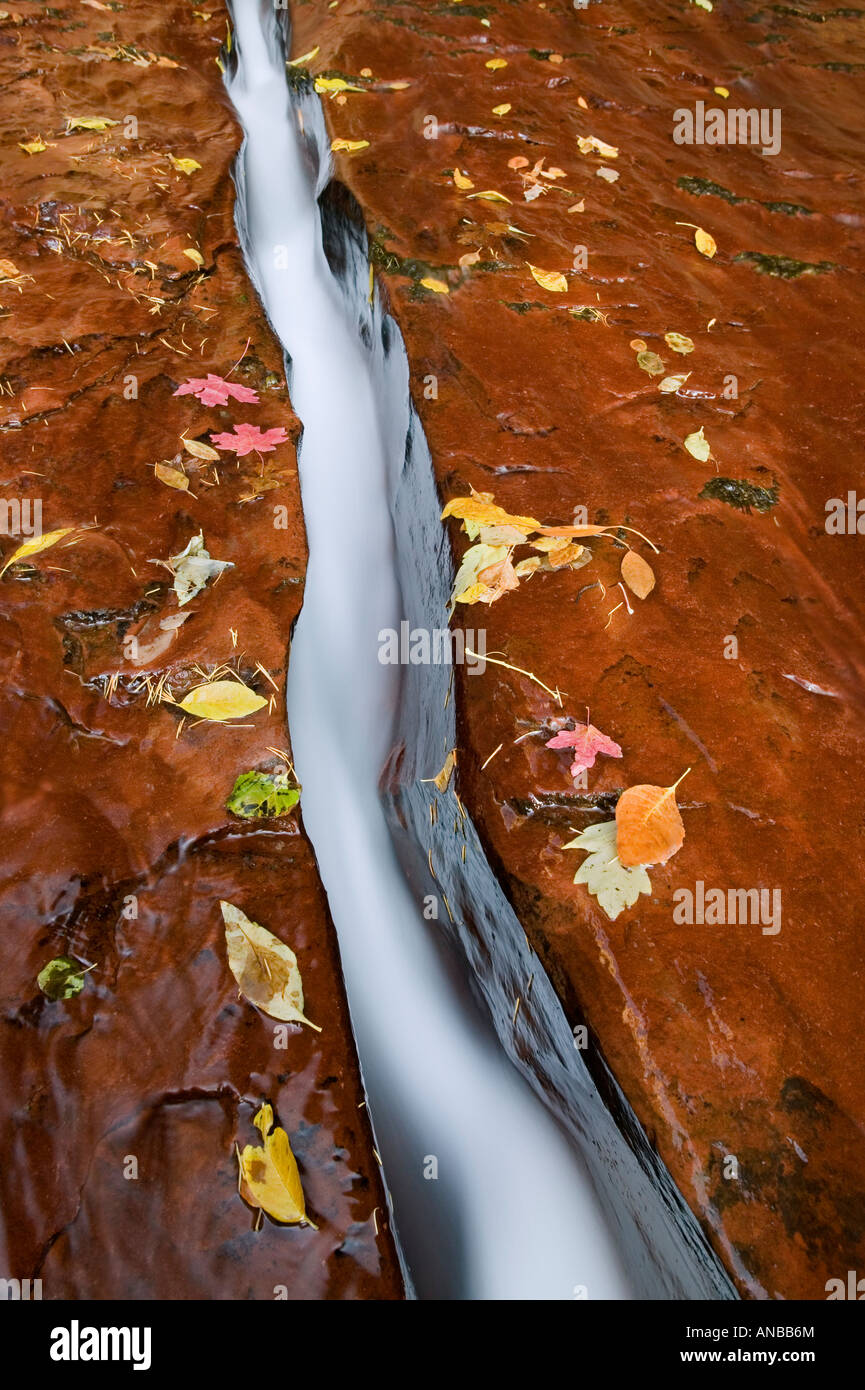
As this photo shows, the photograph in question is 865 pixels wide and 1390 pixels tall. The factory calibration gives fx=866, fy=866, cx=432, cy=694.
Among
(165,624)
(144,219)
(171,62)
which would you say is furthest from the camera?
(171,62)

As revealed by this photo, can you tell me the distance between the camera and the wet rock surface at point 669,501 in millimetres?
1574

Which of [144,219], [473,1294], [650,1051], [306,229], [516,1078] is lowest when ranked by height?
[473,1294]

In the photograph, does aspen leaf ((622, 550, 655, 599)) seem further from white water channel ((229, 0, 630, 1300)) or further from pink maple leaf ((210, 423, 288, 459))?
pink maple leaf ((210, 423, 288, 459))

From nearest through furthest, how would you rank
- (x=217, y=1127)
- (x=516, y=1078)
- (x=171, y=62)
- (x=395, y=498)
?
1. (x=217, y=1127)
2. (x=516, y=1078)
3. (x=395, y=498)
4. (x=171, y=62)

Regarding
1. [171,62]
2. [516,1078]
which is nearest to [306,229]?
[171,62]

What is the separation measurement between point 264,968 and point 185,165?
3776mm

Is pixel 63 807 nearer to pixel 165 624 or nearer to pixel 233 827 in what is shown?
pixel 233 827

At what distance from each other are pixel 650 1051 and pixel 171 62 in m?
5.47

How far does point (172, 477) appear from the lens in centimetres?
262

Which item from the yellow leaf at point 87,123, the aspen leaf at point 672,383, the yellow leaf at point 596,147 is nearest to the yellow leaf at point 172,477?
the aspen leaf at point 672,383

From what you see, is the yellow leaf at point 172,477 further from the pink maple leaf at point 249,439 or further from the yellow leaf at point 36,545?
the yellow leaf at point 36,545

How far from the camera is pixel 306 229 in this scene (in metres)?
4.12

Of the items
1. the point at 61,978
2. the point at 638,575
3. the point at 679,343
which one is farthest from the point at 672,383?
the point at 61,978

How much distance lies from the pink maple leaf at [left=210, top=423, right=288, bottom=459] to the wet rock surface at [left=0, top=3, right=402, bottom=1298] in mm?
35
